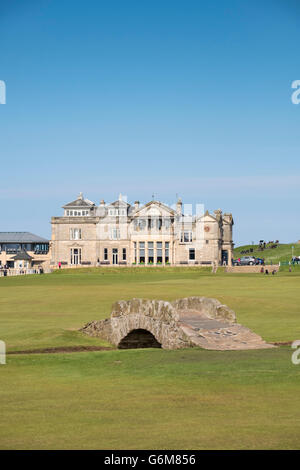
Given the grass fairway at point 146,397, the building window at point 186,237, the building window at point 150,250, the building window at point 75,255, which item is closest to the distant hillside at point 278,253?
the building window at point 186,237

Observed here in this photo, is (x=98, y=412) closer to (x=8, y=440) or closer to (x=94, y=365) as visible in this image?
(x=8, y=440)

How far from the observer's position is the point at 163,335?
24.2 metres

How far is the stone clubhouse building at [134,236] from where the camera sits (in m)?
128

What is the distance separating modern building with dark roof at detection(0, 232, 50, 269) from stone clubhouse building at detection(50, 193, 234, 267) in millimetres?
6104

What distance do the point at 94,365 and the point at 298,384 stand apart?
711 cm

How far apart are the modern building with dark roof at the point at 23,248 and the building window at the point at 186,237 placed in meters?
28.5

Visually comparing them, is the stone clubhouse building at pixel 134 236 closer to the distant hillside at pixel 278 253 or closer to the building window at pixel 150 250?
the building window at pixel 150 250

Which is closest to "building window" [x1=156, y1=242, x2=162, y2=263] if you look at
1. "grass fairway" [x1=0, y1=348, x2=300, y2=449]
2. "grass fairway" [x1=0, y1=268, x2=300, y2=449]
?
"grass fairway" [x1=0, y1=268, x2=300, y2=449]

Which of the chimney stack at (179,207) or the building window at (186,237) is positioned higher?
the chimney stack at (179,207)

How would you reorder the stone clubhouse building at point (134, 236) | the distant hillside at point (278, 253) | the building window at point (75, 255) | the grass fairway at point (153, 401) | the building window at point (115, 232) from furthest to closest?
the distant hillside at point (278, 253) < the building window at point (75, 255) < the building window at point (115, 232) < the stone clubhouse building at point (134, 236) < the grass fairway at point (153, 401)

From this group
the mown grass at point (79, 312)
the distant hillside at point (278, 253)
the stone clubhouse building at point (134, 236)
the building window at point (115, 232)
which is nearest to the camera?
the mown grass at point (79, 312)

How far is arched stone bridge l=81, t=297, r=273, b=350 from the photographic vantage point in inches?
928

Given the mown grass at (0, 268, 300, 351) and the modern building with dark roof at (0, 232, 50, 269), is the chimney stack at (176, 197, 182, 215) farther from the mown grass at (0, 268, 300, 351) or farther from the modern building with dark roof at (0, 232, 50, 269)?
the mown grass at (0, 268, 300, 351)
